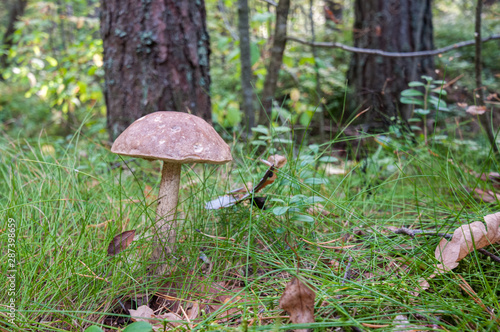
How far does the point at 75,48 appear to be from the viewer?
416cm

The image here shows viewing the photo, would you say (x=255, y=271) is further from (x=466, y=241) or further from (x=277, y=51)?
(x=277, y=51)

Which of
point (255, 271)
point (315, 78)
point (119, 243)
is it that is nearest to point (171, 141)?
point (119, 243)

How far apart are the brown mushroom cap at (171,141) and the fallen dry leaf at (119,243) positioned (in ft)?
1.14

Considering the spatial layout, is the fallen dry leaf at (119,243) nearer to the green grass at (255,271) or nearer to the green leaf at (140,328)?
the green grass at (255,271)

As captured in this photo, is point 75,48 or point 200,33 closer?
point 200,33

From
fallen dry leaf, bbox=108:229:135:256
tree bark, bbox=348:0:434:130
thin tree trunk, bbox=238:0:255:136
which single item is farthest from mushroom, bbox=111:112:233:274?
tree bark, bbox=348:0:434:130

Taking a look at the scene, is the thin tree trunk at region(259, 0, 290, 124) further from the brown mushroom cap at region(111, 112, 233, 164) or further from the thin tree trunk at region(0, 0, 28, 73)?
the thin tree trunk at region(0, 0, 28, 73)

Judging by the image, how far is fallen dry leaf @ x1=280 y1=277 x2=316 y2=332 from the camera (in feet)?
2.93

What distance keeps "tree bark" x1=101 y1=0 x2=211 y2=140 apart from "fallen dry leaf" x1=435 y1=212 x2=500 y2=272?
6.78 feet

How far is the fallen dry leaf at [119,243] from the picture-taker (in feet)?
4.14

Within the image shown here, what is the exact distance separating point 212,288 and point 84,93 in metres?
3.86

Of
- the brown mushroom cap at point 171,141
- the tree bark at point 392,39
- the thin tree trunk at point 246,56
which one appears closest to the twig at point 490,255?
the brown mushroom cap at point 171,141

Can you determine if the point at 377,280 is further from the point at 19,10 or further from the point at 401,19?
the point at 19,10

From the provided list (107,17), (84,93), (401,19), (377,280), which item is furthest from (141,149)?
(401,19)
